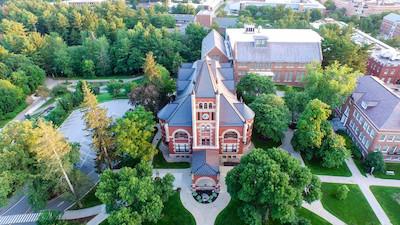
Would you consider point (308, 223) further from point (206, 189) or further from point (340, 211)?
point (206, 189)

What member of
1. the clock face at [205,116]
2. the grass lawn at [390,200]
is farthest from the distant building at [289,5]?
the clock face at [205,116]

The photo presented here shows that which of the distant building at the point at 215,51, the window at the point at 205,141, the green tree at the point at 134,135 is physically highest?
the distant building at the point at 215,51

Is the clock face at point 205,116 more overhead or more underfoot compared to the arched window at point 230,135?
more overhead

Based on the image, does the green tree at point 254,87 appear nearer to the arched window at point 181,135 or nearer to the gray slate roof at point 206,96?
the gray slate roof at point 206,96

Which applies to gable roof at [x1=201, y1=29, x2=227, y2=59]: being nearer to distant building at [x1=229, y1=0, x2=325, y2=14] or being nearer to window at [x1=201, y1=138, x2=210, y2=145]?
window at [x1=201, y1=138, x2=210, y2=145]

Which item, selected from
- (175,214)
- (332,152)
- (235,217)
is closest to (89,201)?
(175,214)

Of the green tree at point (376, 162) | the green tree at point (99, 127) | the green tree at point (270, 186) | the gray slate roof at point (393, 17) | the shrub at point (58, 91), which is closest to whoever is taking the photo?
the green tree at point (270, 186)

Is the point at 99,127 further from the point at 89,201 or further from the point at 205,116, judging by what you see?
the point at 205,116

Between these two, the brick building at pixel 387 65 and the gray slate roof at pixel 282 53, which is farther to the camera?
the brick building at pixel 387 65
